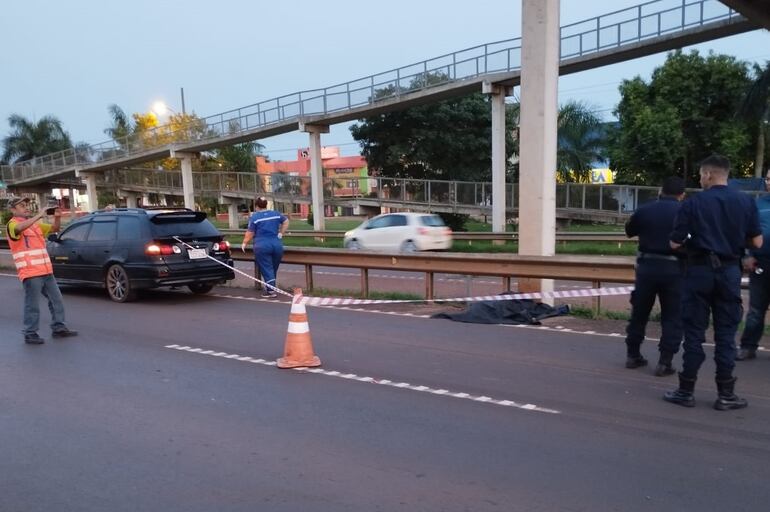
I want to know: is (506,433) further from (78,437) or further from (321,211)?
(321,211)

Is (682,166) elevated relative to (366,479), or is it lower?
elevated

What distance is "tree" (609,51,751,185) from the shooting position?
33.4m

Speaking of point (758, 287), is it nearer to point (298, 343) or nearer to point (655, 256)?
point (655, 256)

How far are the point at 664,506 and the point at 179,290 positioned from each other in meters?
10.6

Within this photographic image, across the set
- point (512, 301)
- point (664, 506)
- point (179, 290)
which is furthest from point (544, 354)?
point (179, 290)

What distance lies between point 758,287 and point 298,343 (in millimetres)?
4723

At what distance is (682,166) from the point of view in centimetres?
3803

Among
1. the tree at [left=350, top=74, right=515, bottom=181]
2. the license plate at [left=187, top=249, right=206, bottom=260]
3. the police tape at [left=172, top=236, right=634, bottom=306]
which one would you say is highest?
the tree at [left=350, top=74, right=515, bottom=181]

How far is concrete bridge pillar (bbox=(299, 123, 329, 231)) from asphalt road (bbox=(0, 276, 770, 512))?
26.7 m

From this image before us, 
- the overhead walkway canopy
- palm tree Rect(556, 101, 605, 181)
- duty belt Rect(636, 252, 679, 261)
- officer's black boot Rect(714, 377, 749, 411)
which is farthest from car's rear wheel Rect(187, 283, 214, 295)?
palm tree Rect(556, 101, 605, 181)

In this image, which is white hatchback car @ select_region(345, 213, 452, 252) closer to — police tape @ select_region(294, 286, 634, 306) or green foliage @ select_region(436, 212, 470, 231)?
police tape @ select_region(294, 286, 634, 306)

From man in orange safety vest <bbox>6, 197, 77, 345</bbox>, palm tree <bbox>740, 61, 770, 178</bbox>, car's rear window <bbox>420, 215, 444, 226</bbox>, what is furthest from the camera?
palm tree <bbox>740, 61, 770, 178</bbox>

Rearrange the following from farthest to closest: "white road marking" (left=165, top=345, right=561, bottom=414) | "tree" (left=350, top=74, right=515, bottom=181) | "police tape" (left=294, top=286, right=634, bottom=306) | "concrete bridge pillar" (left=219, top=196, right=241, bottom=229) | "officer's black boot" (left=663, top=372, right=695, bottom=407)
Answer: "concrete bridge pillar" (left=219, top=196, right=241, bottom=229) < "tree" (left=350, top=74, right=515, bottom=181) < "police tape" (left=294, top=286, right=634, bottom=306) < "white road marking" (left=165, top=345, right=561, bottom=414) < "officer's black boot" (left=663, top=372, right=695, bottom=407)

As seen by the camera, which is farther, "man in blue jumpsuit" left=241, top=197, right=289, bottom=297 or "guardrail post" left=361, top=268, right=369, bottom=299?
"guardrail post" left=361, top=268, right=369, bottom=299
